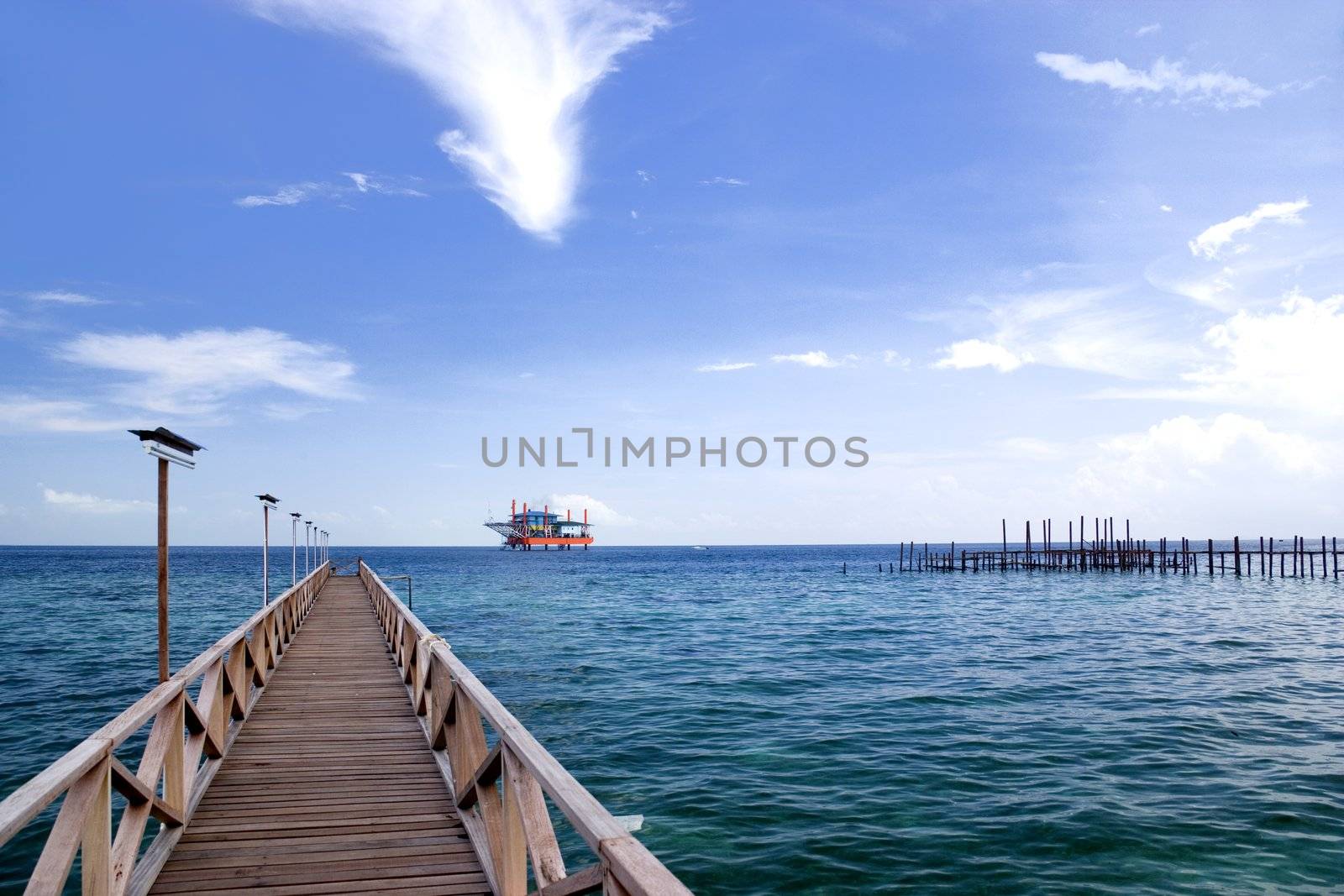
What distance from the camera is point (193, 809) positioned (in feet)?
18.3

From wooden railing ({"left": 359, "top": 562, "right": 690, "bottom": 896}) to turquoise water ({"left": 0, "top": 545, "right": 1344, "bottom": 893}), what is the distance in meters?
2.83

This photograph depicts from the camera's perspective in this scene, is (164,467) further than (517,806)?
Yes

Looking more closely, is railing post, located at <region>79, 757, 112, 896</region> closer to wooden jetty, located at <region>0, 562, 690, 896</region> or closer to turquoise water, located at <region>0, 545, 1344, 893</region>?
wooden jetty, located at <region>0, 562, 690, 896</region>

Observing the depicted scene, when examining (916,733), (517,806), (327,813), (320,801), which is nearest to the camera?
(517,806)

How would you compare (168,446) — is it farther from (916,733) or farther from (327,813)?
(916,733)

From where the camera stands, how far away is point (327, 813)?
5.58 m

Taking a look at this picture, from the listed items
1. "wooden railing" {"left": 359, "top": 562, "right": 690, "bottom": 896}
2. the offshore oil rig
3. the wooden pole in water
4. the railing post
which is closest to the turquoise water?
the wooden pole in water

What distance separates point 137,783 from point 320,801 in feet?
5.93

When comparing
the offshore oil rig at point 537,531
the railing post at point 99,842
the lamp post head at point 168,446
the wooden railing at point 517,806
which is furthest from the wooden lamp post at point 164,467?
the offshore oil rig at point 537,531

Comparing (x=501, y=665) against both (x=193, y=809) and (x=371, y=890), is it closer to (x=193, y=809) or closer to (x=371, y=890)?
(x=193, y=809)

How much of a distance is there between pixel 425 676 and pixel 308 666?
4822mm

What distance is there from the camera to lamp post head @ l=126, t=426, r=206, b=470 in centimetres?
605

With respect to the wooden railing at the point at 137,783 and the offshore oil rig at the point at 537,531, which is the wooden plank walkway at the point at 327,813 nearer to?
the wooden railing at the point at 137,783

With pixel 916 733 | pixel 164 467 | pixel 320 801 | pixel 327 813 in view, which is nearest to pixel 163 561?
pixel 164 467
